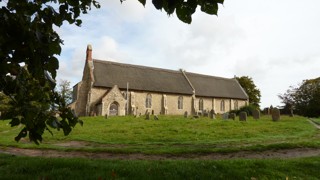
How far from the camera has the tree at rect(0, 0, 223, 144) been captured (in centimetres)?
247

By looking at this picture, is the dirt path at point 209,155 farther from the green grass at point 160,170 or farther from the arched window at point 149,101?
the arched window at point 149,101

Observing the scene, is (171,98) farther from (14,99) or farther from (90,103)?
(14,99)

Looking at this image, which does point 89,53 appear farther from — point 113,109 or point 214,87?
point 214,87

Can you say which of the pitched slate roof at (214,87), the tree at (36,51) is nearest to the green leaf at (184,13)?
the tree at (36,51)

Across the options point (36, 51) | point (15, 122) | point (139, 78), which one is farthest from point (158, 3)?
point (139, 78)

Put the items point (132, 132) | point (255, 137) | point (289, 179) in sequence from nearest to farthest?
point (289, 179), point (255, 137), point (132, 132)

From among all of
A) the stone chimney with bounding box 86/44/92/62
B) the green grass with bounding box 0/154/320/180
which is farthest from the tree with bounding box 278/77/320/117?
the green grass with bounding box 0/154/320/180

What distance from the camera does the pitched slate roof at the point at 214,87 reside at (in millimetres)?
51844

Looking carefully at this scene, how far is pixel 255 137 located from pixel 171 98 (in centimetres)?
3180

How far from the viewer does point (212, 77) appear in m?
57.6

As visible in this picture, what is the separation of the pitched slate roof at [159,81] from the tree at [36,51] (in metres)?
37.8

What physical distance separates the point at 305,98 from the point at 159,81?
1008 inches

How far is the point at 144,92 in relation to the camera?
4450 cm

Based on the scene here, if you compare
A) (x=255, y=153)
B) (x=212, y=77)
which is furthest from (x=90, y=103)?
(x=255, y=153)
